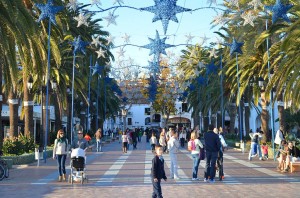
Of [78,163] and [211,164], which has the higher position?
[78,163]

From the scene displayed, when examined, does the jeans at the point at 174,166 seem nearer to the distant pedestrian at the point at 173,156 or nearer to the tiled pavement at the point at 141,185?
the distant pedestrian at the point at 173,156

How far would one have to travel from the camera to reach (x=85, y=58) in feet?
140

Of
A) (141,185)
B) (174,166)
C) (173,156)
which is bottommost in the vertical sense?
(141,185)

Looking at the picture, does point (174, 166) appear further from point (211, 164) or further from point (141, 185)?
point (141, 185)

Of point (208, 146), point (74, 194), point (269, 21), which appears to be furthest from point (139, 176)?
point (269, 21)

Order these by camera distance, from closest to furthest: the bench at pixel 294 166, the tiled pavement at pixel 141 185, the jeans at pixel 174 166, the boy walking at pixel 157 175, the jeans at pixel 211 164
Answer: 1. the boy walking at pixel 157 175
2. the tiled pavement at pixel 141 185
3. the jeans at pixel 211 164
4. the jeans at pixel 174 166
5. the bench at pixel 294 166

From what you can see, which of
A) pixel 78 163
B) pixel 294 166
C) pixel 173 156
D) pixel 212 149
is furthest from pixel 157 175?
pixel 294 166

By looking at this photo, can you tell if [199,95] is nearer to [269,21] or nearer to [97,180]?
[269,21]

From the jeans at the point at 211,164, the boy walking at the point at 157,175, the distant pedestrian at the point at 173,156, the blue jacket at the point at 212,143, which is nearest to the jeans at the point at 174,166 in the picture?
the distant pedestrian at the point at 173,156

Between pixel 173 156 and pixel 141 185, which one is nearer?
pixel 141 185

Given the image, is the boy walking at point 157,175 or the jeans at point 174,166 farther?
the jeans at point 174,166

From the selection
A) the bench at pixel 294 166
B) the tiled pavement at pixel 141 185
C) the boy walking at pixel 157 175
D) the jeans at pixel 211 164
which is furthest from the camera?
the bench at pixel 294 166

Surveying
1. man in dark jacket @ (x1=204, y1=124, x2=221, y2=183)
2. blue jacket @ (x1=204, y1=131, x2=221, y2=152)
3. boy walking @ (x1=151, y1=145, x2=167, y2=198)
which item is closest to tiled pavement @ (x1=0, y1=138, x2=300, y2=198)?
man in dark jacket @ (x1=204, y1=124, x2=221, y2=183)

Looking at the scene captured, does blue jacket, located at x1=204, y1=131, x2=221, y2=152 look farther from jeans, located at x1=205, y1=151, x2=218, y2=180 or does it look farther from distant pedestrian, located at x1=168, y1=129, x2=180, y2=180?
distant pedestrian, located at x1=168, y1=129, x2=180, y2=180
